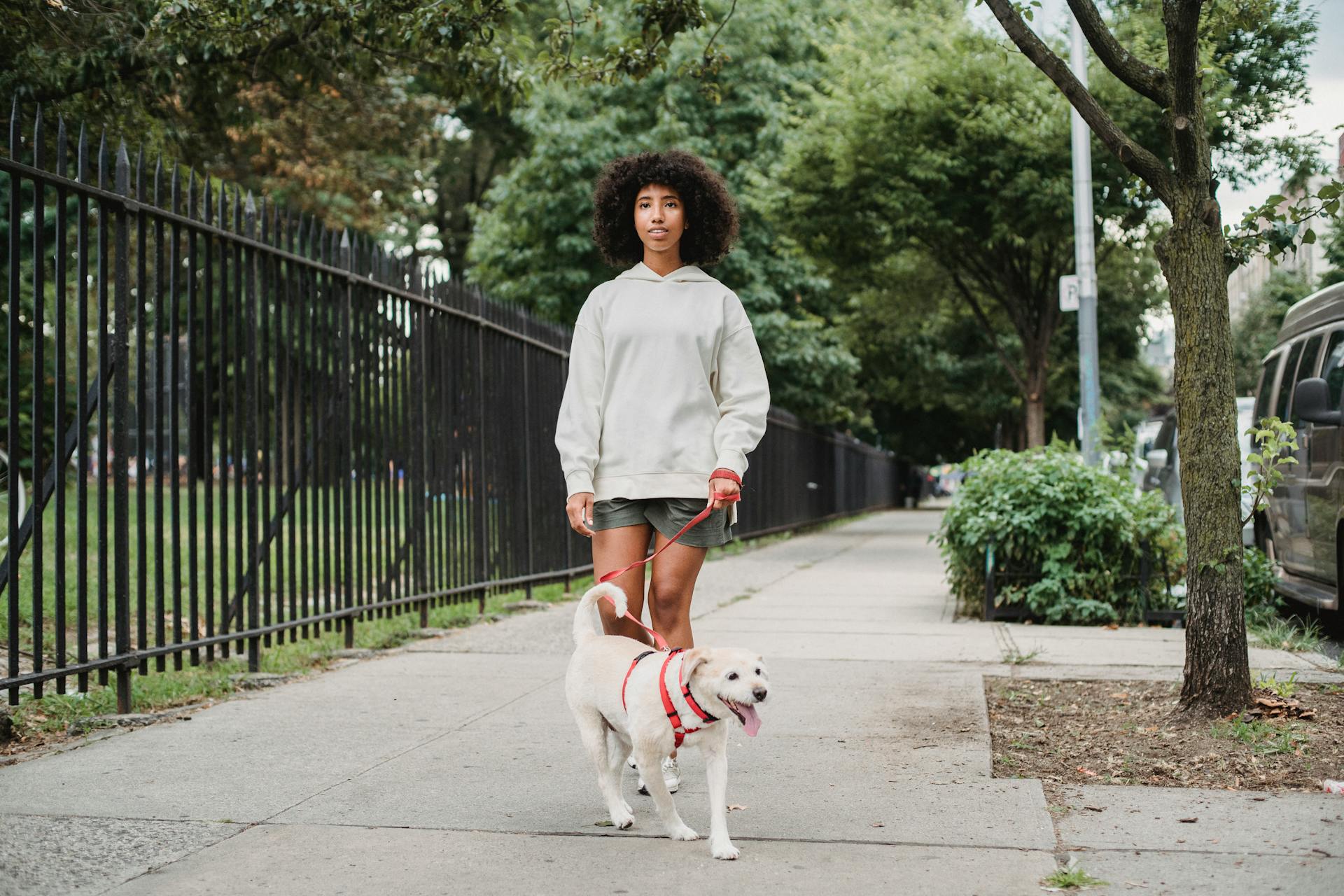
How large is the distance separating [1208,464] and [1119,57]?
1648 millimetres

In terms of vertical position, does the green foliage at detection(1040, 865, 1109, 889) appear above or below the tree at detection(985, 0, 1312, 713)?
below

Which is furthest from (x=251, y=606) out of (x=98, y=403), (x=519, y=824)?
(x=519, y=824)

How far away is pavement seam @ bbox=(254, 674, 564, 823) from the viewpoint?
3.92 meters

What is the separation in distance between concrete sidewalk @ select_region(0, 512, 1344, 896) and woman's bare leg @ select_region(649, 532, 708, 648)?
0.53m

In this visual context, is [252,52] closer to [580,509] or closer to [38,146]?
[38,146]

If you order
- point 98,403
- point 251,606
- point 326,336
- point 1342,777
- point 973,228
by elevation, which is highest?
point 973,228

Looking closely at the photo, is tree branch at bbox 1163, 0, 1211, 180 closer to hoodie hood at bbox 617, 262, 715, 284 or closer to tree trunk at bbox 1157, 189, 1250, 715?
tree trunk at bbox 1157, 189, 1250, 715

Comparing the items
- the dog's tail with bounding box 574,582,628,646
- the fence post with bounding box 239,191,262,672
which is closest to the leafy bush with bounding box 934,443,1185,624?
the fence post with bounding box 239,191,262,672

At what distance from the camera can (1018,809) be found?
3826 mm

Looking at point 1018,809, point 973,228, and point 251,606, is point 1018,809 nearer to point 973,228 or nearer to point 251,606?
point 251,606

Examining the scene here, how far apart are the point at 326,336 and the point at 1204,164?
445cm

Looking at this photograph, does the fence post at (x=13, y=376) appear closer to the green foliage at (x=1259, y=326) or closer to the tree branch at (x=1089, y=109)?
the tree branch at (x=1089, y=109)

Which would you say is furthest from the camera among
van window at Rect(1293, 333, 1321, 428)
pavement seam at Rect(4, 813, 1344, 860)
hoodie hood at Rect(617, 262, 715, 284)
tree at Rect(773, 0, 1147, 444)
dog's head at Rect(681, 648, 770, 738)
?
tree at Rect(773, 0, 1147, 444)

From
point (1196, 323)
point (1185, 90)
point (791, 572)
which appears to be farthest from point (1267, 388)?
point (791, 572)
